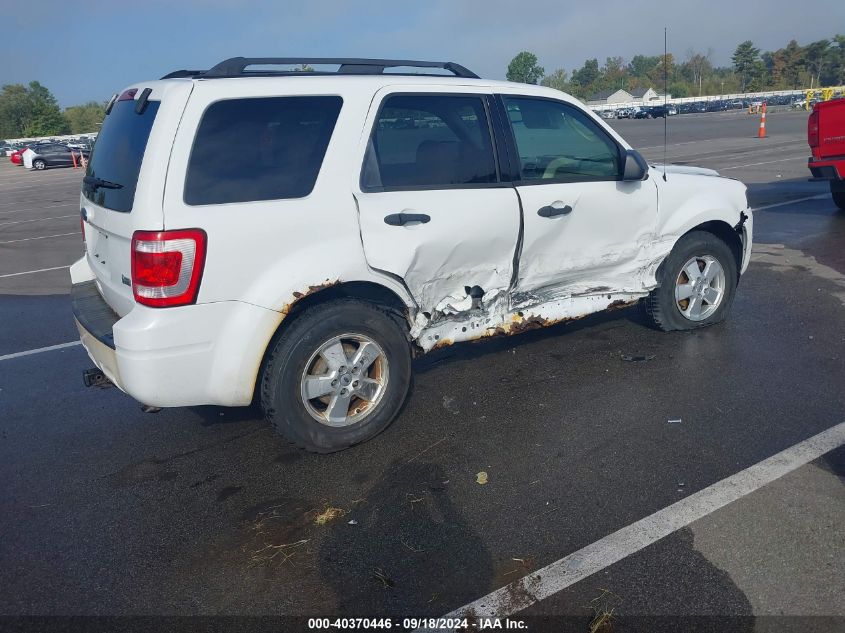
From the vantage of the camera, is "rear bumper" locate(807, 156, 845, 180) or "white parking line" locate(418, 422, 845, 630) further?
"rear bumper" locate(807, 156, 845, 180)

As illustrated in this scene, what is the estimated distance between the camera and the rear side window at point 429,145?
13.5 ft

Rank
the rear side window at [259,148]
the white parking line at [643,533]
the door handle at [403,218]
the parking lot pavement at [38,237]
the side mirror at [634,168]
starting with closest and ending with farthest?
the white parking line at [643,533]
the rear side window at [259,148]
the door handle at [403,218]
the side mirror at [634,168]
the parking lot pavement at [38,237]

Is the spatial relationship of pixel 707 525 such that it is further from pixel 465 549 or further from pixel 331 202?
pixel 331 202

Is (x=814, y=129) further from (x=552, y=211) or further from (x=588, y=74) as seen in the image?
(x=588, y=74)

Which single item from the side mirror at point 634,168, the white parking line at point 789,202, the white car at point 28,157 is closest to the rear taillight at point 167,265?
the side mirror at point 634,168

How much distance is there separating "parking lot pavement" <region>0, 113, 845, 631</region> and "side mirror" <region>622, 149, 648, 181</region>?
134 centimetres

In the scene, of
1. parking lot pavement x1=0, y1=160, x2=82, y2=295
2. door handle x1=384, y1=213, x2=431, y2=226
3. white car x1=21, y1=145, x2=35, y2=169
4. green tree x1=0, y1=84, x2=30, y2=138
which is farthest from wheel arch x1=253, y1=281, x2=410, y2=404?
green tree x1=0, y1=84, x2=30, y2=138

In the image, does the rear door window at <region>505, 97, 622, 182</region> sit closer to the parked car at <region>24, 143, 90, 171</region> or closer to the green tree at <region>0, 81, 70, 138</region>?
the parked car at <region>24, 143, 90, 171</region>

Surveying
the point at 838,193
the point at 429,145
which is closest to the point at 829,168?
→ the point at 838,193

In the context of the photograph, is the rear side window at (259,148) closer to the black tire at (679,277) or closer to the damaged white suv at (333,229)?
the damaged white suv at (333,229)

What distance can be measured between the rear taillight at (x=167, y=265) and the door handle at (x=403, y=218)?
103 centimetres

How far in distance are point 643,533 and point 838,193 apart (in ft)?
32.5

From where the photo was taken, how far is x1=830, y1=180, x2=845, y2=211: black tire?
10.8 m

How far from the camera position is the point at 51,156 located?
129 feet
